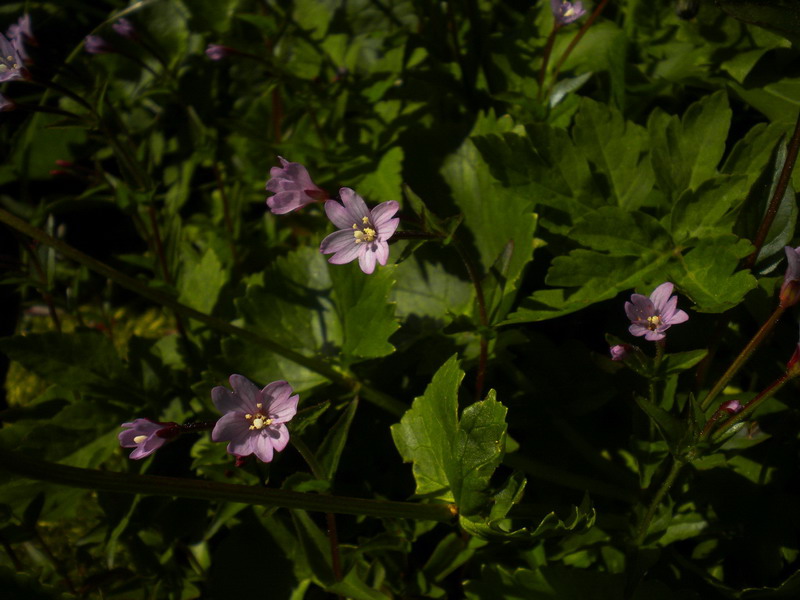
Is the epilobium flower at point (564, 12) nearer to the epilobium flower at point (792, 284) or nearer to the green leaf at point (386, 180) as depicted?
the green leaf at point (386, 180)

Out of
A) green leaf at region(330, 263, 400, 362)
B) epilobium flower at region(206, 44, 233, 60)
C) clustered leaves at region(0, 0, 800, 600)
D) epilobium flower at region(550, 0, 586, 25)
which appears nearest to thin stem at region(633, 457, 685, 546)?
clustered leaves at region(0, 0, 800, 600)

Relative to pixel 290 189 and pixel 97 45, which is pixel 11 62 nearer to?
pixel 97 45

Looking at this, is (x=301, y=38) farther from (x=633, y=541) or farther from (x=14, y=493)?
(x=633, y=541)

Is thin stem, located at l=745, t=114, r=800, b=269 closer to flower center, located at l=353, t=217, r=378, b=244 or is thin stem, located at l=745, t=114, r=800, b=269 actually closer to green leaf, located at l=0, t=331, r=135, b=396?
flower center, located at l=353, t=217, r=378, b=244

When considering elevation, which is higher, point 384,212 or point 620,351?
point 384,212

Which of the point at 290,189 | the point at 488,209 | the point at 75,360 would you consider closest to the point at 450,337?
the point at 488,209

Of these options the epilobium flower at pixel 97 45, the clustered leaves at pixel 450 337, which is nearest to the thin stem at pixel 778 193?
the clustered leaves at pixel 450 337
